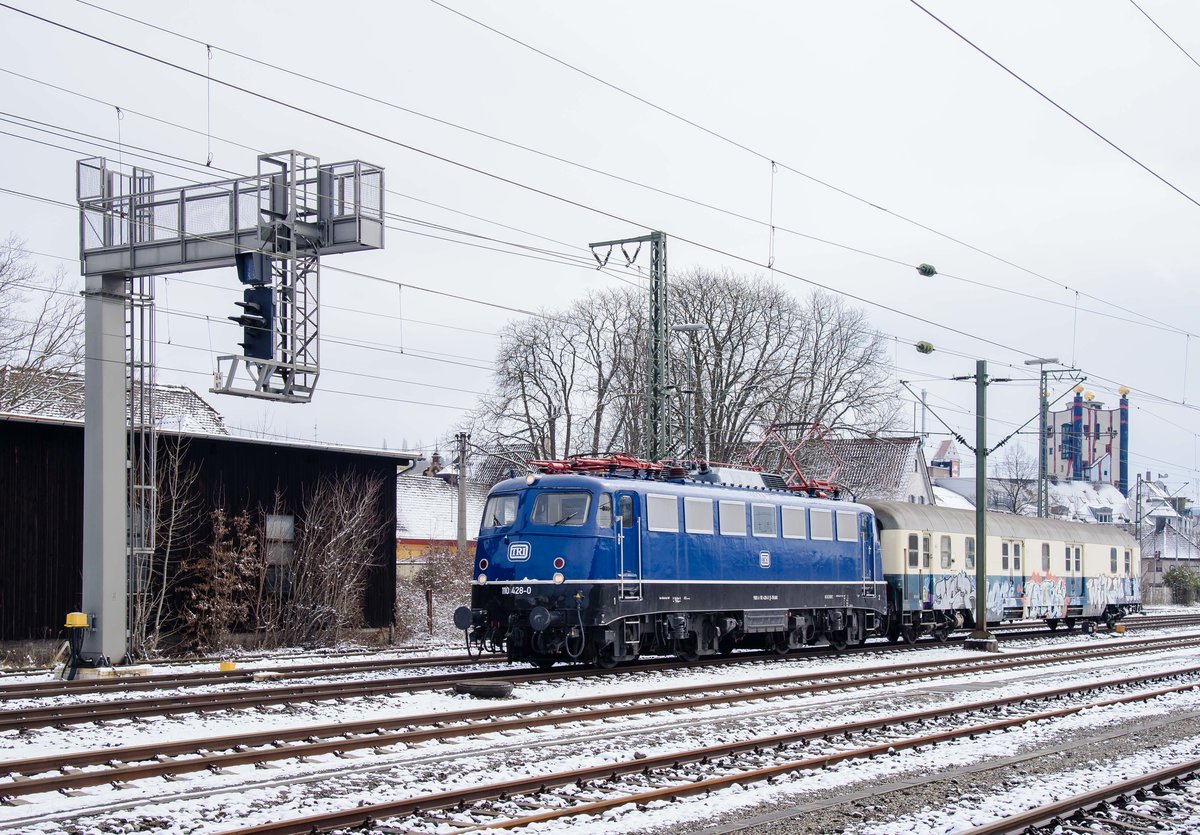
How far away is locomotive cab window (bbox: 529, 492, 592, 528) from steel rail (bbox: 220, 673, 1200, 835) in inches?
259

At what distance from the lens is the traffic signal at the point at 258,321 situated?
2069cm

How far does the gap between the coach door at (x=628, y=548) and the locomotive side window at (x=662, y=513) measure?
0.36 meters

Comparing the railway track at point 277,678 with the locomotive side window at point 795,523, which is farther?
the locomotive side window at point 795,523

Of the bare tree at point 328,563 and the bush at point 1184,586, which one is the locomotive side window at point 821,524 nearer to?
the bare tree at point 328,563

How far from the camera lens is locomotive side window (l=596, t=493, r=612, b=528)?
2077 cm

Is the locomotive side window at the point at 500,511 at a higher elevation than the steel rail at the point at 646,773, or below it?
higher

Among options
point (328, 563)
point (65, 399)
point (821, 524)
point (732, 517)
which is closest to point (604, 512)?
point (732, 517)

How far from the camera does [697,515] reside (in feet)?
75.1

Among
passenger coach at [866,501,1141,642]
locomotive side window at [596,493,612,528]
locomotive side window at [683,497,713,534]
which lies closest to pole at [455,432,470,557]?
passenger coach at [866,501,1141,642]

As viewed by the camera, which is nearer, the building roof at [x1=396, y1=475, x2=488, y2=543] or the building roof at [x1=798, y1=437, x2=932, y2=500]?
the building roof at [x1=396, y1=475, x2=488, y2=543]

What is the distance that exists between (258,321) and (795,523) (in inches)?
437

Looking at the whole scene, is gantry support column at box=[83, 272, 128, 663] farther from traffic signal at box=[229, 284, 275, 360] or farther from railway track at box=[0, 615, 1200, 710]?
traffic signal at box=[229, 284, 275, 360]

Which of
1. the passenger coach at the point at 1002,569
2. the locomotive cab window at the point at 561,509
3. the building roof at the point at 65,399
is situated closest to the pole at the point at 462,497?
the building roof at the point at 65,399

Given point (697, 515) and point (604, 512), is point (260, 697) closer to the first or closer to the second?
point (604, 512)
